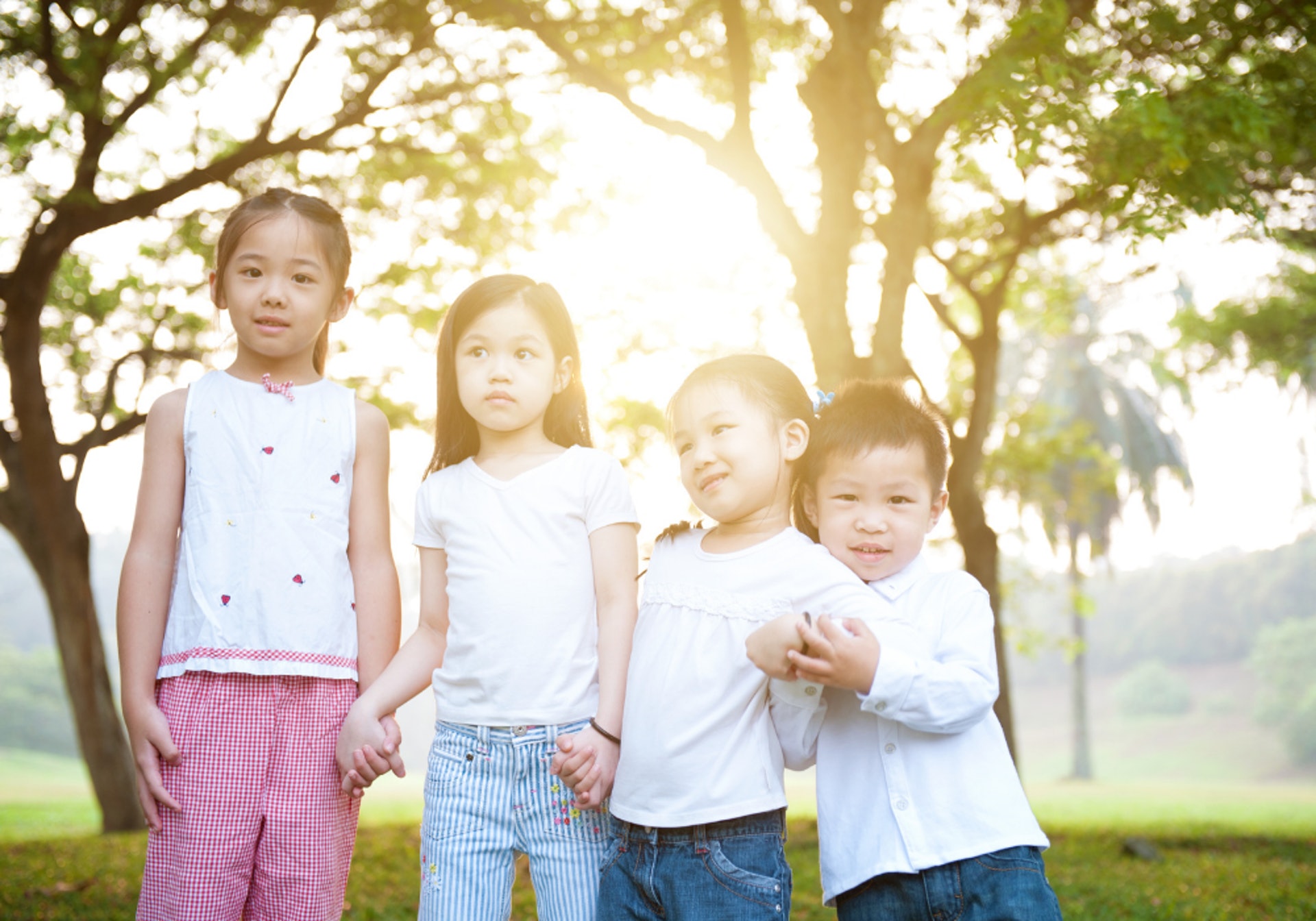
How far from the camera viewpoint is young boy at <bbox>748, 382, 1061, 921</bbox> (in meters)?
1.85

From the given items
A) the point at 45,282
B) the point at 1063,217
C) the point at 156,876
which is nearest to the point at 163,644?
the point at 156,876

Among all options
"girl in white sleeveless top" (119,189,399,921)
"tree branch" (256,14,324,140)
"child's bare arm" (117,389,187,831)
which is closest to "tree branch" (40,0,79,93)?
"tree branch" (256,14,324,140)

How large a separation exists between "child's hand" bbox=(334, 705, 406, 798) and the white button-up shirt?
0.79m

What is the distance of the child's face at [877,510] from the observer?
2.10 m

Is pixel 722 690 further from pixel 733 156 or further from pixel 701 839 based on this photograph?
pixel 733 156

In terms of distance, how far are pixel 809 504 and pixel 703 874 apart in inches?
30.3

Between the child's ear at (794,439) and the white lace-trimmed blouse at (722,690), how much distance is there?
0.57ft

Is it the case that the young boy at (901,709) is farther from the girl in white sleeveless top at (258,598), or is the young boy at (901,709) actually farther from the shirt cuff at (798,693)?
the girl in white sleeveless top at (258,598)

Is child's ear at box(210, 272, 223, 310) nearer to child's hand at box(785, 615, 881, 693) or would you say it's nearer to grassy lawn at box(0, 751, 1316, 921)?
child's hand at box(785, 615, 881, 693)

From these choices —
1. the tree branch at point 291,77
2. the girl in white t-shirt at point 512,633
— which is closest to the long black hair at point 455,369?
the girl in white t-shirt at point 512,633

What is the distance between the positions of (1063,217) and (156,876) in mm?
9089

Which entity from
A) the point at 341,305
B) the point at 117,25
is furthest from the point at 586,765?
the point at 117,25

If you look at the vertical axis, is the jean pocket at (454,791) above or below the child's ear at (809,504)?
below

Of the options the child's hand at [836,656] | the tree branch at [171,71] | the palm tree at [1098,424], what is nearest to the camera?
the child's hand at [836,656]
